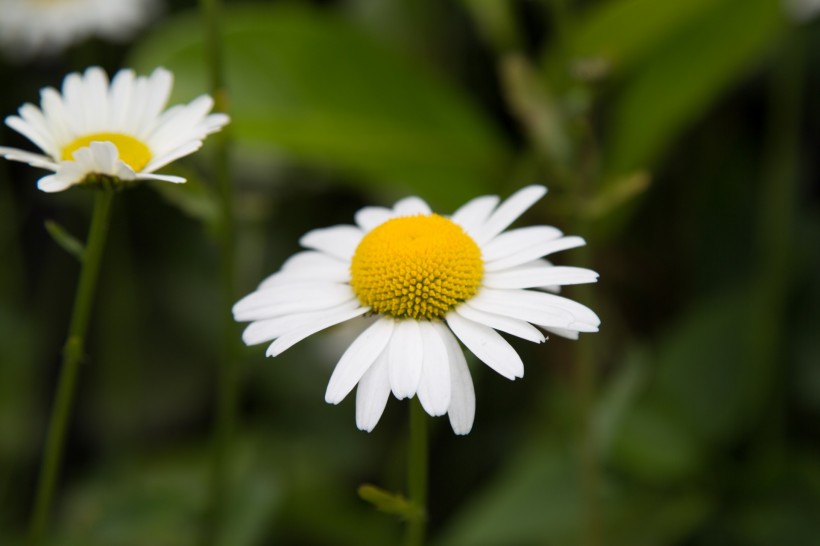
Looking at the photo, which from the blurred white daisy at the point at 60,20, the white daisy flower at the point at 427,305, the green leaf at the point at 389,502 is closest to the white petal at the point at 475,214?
the white daisy flower at the point at 427,305

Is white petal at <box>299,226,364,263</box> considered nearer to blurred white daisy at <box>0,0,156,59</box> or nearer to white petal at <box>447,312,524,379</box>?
white petal at <box>447,312,524,379</box>

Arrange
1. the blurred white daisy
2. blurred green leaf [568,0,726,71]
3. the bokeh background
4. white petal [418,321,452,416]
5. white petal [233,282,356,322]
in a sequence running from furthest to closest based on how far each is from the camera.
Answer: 1. the blurred white daisy
2. blurred green leaf [568,0,726,71]
3. the bokeh background
4. white petal [233,282,356,322]
5. white petal [418,321,452,416]

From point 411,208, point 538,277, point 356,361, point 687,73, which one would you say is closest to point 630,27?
point 687,73

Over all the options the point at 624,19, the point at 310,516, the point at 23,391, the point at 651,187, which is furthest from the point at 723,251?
the point at 23,391

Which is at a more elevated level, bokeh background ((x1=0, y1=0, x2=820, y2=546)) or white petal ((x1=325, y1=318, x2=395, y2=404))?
bokeh background ((x1=0, y1=0, x2=820, y2=546))

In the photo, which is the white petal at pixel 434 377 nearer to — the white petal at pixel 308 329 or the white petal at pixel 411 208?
the white petal at pixel 308 329

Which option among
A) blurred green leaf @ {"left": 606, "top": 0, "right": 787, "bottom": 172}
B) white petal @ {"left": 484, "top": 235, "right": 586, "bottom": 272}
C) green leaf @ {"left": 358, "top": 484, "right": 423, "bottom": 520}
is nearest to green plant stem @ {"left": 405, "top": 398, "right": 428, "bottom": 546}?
green leaf @ {"left": 358, "top": 484, "right": 423, "bottom": 520}
